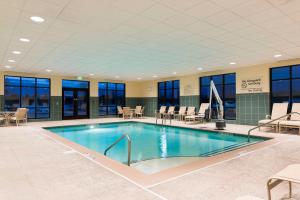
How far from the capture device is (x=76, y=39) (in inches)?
206

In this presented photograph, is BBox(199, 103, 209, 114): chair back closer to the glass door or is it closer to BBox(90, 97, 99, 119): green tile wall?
BBox(90, 97, 99, 119): green tile wall

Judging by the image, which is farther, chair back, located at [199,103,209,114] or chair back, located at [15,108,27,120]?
chair back, located at [199,103,209,114]

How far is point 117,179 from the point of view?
8.89ft

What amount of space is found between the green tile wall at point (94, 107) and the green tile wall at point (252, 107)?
28.9 feet

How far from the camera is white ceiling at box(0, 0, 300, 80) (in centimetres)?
343

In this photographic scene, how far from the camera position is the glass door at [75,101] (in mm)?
12389

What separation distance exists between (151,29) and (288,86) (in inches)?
268

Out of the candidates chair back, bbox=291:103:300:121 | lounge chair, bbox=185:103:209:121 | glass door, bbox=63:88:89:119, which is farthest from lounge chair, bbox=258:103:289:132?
glass door, bbox=63:88:89:119

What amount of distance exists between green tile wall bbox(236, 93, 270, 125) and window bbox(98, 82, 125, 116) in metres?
8.52

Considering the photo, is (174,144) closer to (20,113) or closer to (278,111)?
(278,111)

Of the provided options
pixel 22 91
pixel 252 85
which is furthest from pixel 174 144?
pixel 22 91

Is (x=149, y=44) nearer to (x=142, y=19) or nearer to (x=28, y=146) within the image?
(x=142, y=19)

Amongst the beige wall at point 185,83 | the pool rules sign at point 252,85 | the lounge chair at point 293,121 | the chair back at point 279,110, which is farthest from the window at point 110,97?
the lounge chair at point 293,121

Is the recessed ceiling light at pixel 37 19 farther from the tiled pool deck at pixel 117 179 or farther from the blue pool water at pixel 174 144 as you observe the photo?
the blue pool water at pixel 174 144
